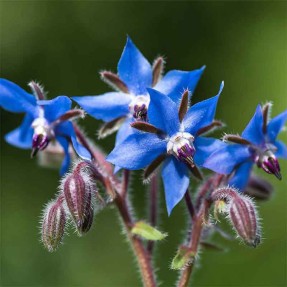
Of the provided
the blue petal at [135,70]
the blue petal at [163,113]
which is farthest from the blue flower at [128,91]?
the blue petal at [163,113]

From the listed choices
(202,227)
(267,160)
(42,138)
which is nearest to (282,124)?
(267,160)

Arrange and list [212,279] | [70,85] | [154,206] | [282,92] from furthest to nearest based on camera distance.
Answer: [70,85]
[282,92]
[212,279]
[154,206]

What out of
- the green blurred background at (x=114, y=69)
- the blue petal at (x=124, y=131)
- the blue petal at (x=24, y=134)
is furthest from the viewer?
the green blurred background at (x=114, y=69)

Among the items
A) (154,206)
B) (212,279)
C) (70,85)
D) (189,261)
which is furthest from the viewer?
(70,85)

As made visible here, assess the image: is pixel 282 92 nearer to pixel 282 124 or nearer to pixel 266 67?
pixel 266 67

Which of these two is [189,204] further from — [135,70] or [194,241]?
[135,70]

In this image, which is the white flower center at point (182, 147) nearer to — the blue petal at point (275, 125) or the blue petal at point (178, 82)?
the blue petal at point (178, 82)

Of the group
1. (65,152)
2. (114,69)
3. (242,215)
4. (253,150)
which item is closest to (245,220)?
(242,215)
